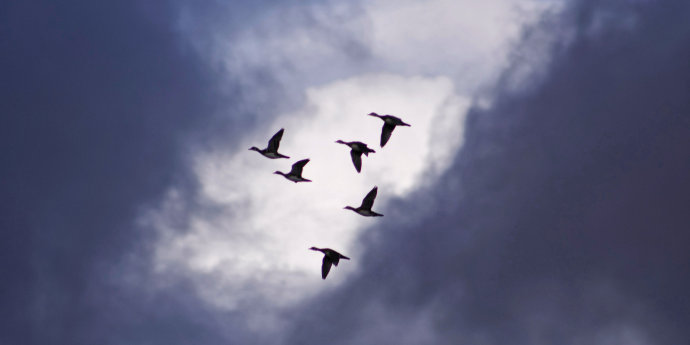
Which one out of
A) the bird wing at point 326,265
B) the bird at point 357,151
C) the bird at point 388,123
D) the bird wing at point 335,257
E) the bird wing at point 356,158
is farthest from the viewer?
the bird wing at point 326,265

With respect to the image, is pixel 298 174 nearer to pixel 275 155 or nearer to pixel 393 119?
pixel 275 155

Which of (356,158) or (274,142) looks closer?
(356,158)

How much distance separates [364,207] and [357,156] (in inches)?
300

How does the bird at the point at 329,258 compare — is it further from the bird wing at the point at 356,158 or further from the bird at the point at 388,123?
the bird at the point at 388,123

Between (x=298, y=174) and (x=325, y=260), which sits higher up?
(x=298, y=174)

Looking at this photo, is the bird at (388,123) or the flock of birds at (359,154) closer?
the flock of birds at (359,154)

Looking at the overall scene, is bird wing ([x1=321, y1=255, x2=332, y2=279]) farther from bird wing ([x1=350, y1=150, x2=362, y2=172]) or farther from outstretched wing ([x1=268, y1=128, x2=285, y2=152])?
outstretched wing ([x1=268, y1=128, x2=285, y2=152])

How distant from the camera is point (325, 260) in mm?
95625

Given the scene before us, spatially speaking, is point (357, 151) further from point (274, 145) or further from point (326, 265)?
point (326, 265)

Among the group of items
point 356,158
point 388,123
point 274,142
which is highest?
point 388,123

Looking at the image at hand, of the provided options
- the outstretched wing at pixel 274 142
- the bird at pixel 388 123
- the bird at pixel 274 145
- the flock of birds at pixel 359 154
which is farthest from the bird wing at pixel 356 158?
the outstretched wing at pixel 274 142

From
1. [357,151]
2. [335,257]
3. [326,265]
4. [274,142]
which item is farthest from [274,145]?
[326,265]

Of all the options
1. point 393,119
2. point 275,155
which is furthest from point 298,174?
point 393,119

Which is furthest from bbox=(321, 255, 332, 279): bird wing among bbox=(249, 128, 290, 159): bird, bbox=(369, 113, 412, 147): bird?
bbox=(369, 113, 412, 147): bird
